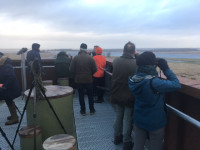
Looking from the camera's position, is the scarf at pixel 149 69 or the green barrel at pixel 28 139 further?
the green barrel at pixel 28 139

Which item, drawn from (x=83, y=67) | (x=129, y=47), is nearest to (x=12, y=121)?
(x=83, y=67)

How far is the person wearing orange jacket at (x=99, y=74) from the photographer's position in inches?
223

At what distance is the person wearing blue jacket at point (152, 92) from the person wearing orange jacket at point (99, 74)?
11.1 ft

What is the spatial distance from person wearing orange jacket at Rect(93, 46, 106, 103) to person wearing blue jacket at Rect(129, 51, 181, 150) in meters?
3.39

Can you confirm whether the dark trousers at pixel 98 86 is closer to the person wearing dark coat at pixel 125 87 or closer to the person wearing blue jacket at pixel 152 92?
the person wearing dark coat at pixel 125 87

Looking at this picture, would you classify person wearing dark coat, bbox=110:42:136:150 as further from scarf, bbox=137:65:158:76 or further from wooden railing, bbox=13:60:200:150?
scarf, bbox=137:65:158:76

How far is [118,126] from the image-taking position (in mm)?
3338

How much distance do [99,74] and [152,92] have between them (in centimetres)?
370

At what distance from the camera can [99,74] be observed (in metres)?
5.78

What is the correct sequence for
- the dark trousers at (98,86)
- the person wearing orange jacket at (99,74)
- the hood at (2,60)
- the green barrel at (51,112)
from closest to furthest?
1. the green barrel at (51,112)
2. the hood at (2,60)
3. the person wearing orange jacket at (99,74)
4. the dark trousers at (98,86)

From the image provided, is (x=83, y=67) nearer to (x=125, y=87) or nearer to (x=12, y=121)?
(x=125, y=87)

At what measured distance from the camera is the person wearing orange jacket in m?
5.66

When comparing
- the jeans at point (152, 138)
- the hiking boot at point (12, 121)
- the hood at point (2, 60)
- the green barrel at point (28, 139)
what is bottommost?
the hiking boot at point (12, 121)

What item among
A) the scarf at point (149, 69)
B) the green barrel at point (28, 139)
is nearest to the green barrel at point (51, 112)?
the green barrel at point (28, 139)
